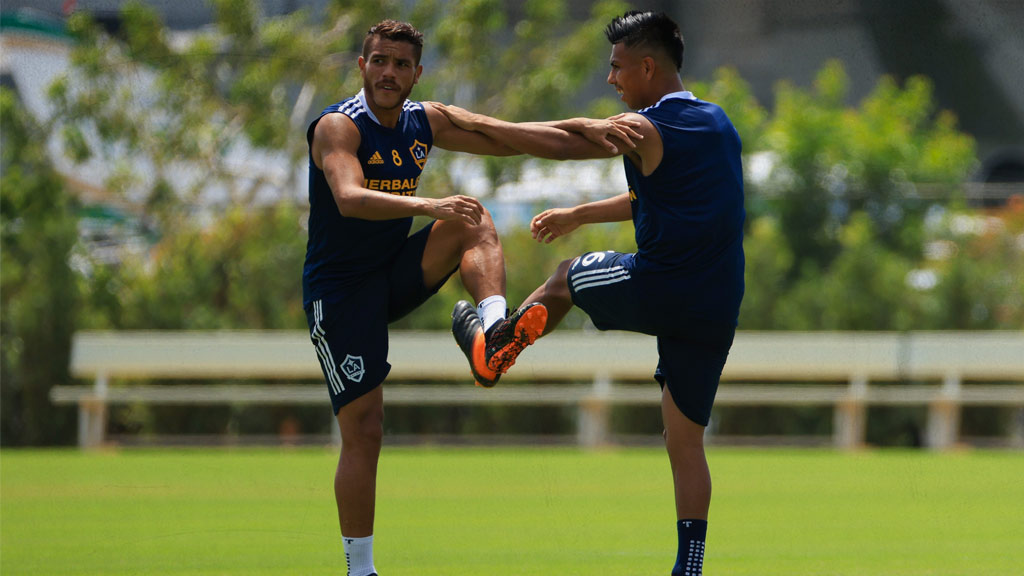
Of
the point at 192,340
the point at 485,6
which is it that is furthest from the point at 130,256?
the point at 485,6

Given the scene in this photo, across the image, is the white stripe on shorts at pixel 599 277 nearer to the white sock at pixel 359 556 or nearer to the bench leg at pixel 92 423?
the white sock at pixel 359 556

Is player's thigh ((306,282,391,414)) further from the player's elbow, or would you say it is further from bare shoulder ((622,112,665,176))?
bare shoulder ((622,112,665,176))

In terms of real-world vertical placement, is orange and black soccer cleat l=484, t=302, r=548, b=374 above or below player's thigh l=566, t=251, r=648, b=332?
below

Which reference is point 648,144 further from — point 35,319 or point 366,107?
point 35,319

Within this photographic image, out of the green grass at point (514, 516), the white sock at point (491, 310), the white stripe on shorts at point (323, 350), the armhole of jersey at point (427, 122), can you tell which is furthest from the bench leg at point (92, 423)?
the white sock at point (491, 310)

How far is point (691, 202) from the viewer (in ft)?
18.4

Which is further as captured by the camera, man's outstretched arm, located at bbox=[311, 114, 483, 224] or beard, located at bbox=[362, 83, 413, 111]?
beard, located at bbox=[362, 83, 413, 111]

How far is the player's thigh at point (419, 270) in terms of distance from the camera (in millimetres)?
6137

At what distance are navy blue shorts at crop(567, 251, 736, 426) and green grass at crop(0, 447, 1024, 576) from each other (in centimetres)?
115

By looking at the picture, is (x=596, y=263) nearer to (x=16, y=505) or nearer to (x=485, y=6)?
(x=16, y=505)

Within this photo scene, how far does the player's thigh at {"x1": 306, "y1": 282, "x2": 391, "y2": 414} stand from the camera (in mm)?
6051

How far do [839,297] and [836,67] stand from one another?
38.2 ft

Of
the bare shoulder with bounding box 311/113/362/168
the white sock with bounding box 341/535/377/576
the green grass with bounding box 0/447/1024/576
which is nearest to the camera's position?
the bare shoulder with bounding box 311/113/362/168

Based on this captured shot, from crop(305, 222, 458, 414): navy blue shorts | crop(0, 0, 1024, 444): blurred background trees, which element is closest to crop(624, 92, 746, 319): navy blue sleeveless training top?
crop(305, 222, 458, 414): navy blue shorts
